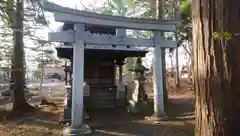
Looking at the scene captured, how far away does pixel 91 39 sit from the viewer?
6324 mm

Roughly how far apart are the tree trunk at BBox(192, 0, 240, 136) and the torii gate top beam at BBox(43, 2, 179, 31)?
4.67 meters

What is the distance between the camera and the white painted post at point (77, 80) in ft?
19.6

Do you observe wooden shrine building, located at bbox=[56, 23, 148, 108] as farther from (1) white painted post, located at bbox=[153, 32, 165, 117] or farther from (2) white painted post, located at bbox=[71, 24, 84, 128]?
(2) white painted post, located at bbox=[71, 24, 84, 128]

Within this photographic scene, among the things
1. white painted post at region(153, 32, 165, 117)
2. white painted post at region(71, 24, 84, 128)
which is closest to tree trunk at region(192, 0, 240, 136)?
white painted post at region(71, 24, 84, 128)

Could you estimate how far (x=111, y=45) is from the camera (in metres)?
6.89

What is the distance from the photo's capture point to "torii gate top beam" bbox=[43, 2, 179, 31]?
5.72 meters

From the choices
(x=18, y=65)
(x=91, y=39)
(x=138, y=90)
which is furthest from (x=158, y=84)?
(x=18, y=65)

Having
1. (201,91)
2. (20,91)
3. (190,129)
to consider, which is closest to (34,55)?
(20,91)

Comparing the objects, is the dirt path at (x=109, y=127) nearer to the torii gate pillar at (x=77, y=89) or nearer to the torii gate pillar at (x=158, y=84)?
the torii gate pillar at (x=158, y=84)

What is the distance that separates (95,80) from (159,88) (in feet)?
18.5

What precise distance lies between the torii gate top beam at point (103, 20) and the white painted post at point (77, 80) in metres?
0.31

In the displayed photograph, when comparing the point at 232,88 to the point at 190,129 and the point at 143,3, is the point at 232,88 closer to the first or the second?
the point at 190,129

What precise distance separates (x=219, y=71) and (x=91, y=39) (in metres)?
4.97

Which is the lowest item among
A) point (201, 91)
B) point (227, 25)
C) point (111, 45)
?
point (201, 91)
